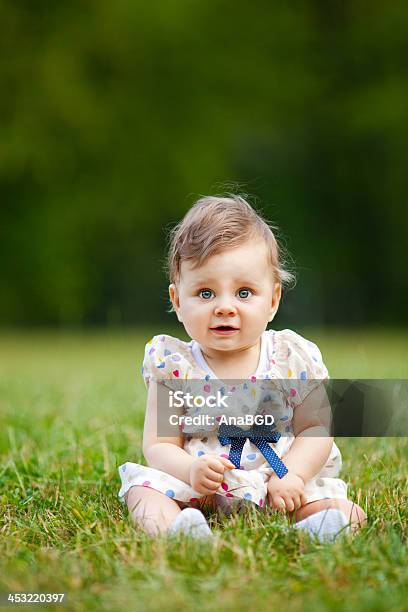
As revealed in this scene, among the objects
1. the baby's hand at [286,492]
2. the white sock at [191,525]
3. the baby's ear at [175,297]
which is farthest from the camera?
the baby's ear at [175,297]

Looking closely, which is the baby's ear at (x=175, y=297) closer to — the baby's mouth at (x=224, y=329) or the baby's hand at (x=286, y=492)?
the baby's mouth at (x=224, y=329)

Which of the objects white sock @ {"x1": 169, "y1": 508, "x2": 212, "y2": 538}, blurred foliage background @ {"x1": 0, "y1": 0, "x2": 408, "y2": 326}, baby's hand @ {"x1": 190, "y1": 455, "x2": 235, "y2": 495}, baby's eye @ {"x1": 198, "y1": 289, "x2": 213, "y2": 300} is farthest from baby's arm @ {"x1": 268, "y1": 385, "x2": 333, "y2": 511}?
blurred foliage background @ {"x1": 0, "y1": 0, "x2": 408, "y2": 326}

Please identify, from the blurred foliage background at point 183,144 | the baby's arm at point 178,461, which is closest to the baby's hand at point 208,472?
the baby's arm at point 178,461

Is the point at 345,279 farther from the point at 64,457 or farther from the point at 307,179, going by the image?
the point at 64,457

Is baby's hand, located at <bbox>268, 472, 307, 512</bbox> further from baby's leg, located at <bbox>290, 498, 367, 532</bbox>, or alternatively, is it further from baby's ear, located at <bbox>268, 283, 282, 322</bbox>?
baby's ear, located at <bbox>268, 283, 282, 322</bbox>

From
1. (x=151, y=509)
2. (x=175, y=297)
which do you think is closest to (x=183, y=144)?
(x=175, y=297)

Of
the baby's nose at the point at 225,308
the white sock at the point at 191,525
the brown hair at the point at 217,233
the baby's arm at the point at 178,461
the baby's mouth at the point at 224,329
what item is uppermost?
the brown hair at the point at 217,233

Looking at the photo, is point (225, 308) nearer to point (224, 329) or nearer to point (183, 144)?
point (224, 329)

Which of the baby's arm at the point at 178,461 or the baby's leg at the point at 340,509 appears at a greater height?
the baby's arm at the point at 178,461

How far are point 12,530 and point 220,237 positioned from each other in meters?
0.86

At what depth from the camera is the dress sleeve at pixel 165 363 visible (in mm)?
2160

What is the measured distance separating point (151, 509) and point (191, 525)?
0.19m

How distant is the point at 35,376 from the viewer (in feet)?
18.8

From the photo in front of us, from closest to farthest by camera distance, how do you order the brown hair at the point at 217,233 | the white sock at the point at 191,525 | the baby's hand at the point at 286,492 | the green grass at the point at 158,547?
the green grass at the point at 158,547
the white sock at the point at 191,525
the baby's hand at the point at 286,492
the brown hair at the point at 217,233
